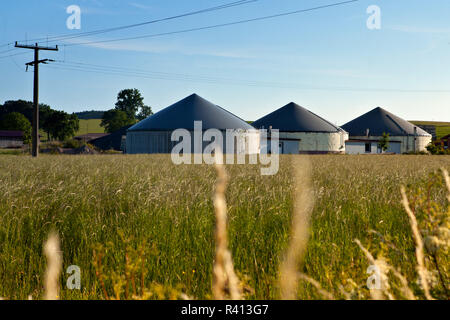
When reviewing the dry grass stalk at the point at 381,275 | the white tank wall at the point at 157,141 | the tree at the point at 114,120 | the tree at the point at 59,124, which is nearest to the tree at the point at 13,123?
the tree at the point at 59,124

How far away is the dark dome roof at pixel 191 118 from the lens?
4522cm

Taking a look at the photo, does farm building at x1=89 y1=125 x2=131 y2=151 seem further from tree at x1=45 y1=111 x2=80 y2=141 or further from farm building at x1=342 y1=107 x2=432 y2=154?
farm building at x1=342 y1=107 x2=432 y2=154

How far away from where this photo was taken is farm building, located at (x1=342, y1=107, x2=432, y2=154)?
65.9 m

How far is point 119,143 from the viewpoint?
6906 centimetres

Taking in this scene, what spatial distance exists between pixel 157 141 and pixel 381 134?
41526mm

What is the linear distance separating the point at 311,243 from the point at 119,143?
68.1 m

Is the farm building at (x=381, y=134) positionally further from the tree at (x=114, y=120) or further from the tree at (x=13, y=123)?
the tree at (x=13, y=123)

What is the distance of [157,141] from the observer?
44938mm

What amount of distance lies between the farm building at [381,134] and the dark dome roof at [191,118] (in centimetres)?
2676

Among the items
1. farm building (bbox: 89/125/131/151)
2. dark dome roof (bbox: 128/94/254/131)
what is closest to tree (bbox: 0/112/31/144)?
farm building (bbox: 89/125/131/151)

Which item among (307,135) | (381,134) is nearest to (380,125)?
(381,134)
